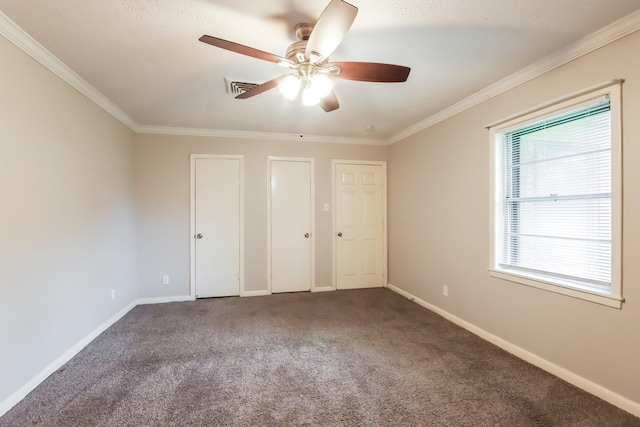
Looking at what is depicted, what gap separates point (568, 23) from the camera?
5.87ft

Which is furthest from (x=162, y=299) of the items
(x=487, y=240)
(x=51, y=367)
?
(x=487, y=240)

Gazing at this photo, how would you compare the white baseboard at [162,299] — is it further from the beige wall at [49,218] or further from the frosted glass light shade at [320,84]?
the frosted glass light shade at [320,84]

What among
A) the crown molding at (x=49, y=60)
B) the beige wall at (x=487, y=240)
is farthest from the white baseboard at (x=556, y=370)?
the crown molding at (x=49, y=60)

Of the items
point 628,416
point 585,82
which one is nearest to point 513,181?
point 585,82

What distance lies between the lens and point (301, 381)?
210cm

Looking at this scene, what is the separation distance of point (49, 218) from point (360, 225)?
3639mm

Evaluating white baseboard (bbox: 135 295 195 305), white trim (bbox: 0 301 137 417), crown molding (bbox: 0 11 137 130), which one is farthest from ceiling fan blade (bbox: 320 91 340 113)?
white baseboard (bbox: 135 295 195 305)

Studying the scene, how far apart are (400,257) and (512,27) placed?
3.11 metres

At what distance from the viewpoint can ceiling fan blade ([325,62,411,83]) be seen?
1698 millimetres

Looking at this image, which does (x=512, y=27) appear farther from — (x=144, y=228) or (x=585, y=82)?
(x=144, y=228)

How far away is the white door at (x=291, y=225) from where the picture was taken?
14.1ft

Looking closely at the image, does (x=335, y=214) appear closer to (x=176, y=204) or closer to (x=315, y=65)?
(x=176, y=204)

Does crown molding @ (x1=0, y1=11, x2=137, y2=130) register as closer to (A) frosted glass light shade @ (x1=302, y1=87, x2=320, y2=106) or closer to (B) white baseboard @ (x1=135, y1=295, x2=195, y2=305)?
(A) frosted glass light shade @ (x1=302, y1=87, x2=320, y2=106)

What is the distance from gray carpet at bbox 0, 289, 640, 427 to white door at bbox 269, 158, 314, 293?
3.77 feet
